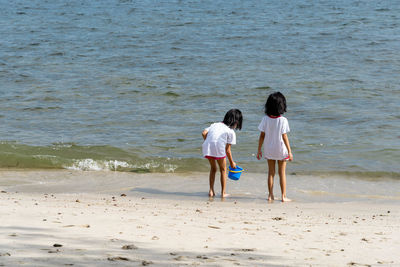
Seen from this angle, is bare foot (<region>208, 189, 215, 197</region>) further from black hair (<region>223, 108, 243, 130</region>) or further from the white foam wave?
the white foam wave

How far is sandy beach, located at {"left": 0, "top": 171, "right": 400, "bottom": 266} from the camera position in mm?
4508

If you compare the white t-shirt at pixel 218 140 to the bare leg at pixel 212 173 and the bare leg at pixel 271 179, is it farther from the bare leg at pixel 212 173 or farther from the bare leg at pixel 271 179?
the bare leg at pixel 271 179

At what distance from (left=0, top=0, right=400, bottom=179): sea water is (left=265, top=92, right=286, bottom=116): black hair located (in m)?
2.40

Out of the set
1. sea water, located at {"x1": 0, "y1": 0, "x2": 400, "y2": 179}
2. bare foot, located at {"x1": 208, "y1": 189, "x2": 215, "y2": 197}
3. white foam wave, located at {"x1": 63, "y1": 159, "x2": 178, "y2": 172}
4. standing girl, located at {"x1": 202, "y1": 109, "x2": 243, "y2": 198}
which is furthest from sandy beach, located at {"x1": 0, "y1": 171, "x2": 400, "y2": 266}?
sea water, located at {"x1": 0, "y1": 0, "x2": 400, "y2": 179}

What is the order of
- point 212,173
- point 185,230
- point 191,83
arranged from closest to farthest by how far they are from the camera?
point 185,230
point 212,173
point 191,83

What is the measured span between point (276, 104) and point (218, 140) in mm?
947

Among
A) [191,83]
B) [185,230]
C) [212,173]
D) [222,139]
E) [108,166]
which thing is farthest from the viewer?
[191,83]

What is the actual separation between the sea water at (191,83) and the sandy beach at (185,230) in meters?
2.28

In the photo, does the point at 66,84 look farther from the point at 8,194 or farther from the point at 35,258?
the point at 35,258

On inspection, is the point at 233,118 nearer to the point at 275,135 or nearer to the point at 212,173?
the point at 275,135

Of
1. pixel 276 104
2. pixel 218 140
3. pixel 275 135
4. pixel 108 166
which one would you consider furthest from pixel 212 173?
pixel 108 166

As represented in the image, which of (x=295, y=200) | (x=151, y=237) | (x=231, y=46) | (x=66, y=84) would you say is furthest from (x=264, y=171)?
(x=231, y=46)

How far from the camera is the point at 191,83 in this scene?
16.5m

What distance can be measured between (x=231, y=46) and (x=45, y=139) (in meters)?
10.5
